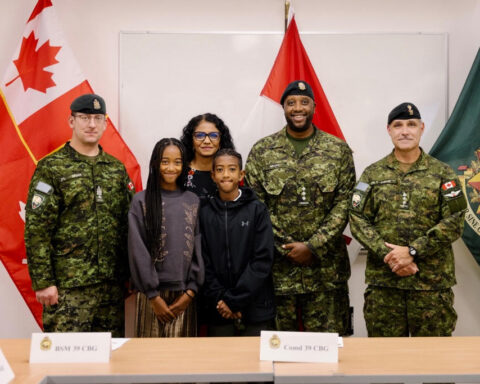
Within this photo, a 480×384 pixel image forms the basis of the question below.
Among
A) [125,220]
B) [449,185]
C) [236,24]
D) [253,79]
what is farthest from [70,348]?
[236,24]

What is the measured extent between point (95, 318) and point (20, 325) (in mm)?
1035

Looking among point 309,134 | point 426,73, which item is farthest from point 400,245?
point 426,73

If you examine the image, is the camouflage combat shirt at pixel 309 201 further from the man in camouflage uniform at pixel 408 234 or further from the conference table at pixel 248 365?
the conference table at pixel 248 365

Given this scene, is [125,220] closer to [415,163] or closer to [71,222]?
[71,222]

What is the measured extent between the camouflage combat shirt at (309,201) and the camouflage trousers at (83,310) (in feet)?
3.06

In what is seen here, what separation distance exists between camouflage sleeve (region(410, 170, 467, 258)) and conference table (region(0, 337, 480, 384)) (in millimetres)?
881

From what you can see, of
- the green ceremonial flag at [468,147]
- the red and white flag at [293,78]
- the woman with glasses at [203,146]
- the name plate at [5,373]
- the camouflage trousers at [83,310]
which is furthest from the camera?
the red and white flag at [293,78]

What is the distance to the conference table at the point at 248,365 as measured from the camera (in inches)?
54.2

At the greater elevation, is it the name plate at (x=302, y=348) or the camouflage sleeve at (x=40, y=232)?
the camouflage sleeve at (x=40, y=232)

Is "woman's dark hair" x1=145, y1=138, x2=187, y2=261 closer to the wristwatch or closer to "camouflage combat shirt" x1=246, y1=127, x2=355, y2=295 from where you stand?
"camouflage combat shirt" x1=246, y1=127, x2=355, y2=295

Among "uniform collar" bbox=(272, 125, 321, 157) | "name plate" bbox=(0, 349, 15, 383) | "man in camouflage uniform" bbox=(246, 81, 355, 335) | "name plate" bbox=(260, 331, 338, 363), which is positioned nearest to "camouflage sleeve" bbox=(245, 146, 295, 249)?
"man in camouflage uniform" bbox=(246, 81, 355, 335)

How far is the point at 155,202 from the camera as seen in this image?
249 cm

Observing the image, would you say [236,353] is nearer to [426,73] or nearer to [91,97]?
[91,97]

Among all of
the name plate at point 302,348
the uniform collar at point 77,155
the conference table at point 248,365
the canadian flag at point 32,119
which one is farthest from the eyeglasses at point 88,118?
the name plate at point 302,348
